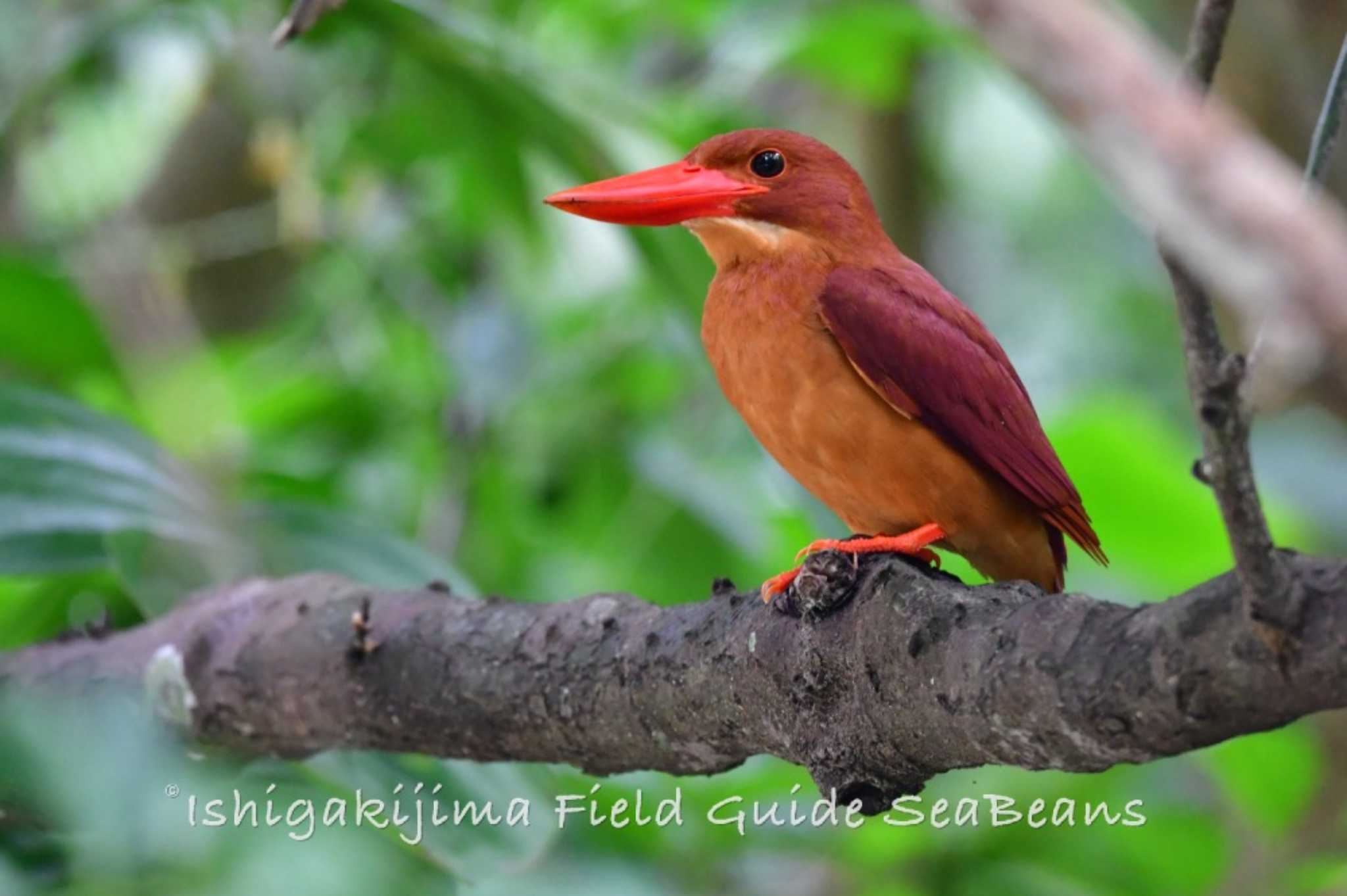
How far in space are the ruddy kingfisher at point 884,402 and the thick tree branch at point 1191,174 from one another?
1.09 metres

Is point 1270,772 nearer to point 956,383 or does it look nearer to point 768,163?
point 956,383

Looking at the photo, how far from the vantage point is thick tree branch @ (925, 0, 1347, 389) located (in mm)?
530

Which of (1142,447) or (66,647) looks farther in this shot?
(1142,447)

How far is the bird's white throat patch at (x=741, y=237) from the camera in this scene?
7.07ft

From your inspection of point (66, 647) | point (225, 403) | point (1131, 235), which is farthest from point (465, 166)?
point (1131, 235)

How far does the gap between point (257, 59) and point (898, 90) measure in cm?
152

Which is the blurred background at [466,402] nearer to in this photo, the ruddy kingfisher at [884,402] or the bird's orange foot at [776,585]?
the ruddy kingfisher at [884,402]

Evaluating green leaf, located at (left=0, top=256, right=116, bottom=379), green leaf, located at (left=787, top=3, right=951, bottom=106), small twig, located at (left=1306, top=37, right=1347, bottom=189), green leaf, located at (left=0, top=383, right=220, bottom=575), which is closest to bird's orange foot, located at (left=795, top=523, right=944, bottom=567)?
small twig, located at (left=1306, top=37, right=1347, bottom=189)

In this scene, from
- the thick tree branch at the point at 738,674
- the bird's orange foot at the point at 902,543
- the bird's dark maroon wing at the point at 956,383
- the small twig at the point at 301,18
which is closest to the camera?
the thick tree branch at the point at 738,674

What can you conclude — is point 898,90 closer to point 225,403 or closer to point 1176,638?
point 225,403

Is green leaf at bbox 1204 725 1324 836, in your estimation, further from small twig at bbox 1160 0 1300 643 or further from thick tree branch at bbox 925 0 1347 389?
thick tree branch at bbox 925 0 1347 389

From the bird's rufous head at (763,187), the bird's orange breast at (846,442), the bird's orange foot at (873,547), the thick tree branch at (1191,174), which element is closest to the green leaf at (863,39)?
the bird's rufous head at (763,187)

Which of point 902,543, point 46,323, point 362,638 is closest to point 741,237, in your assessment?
point 902,543

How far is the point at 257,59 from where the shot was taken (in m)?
3.10
